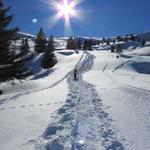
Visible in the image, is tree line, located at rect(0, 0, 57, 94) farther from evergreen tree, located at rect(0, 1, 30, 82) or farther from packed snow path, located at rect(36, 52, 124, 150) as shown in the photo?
packed snow path, located at rect(36, 52, 124, 150)

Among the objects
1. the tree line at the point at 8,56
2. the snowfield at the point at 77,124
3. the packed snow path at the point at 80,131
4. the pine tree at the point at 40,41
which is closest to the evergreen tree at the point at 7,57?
the tree line at the point at 8,56

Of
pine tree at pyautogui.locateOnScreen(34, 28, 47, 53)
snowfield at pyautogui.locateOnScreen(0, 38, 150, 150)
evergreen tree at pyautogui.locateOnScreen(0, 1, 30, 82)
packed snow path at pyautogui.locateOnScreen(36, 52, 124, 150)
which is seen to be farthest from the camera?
pine tree at pyautogui.locateOnScreen(34, 28, 47, 53)

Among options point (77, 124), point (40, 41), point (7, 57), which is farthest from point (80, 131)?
point (40, 41)

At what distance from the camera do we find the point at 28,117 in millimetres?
11797

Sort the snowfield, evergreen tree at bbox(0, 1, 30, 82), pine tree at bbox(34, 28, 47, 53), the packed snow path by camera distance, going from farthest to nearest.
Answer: pine tree at bbox(34, 28, 47, 53) → evergreen tree at bbox(0, 1, 30, 82) → the snowfield → the packed snow path

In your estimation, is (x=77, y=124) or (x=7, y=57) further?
(x=7, y=57)

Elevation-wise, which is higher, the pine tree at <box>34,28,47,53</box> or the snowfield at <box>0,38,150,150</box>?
the pine tree at <box>34,28,47,53</box>

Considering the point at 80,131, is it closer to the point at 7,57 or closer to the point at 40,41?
the point at 7,57

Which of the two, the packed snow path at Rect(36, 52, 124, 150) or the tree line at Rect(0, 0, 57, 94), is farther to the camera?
the tree line at Rect(0, 0, 57, 94)

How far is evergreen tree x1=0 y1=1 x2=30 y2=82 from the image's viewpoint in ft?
81.7

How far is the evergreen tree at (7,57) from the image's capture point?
24.9 m

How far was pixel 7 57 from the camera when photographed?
25.4 meters

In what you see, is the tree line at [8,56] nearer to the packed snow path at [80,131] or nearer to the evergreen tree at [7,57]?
the evergreen tree at [7,57]

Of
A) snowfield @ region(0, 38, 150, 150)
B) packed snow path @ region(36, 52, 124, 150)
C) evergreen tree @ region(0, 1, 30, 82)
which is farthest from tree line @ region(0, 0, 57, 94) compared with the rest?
packed snow path @ region(36, 52, 124, 150)
